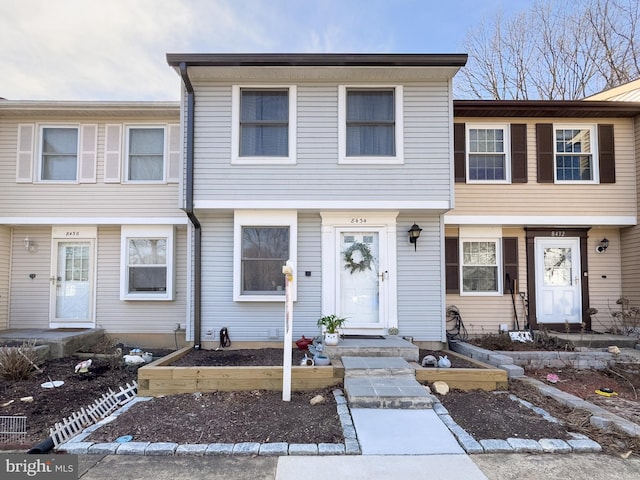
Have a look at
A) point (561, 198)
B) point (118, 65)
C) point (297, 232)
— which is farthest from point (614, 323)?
point (118, 65)

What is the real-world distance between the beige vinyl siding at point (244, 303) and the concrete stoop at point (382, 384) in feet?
5.10

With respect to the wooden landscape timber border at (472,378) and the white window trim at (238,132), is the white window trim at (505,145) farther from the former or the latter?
the wooden landscape timber border at (472,378)

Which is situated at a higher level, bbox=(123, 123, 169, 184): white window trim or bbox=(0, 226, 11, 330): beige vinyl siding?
bbox=(123, 123, 169, 184): white window trim

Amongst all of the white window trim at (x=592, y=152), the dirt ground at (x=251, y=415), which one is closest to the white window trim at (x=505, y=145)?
the white window trim at (x=592, y=152)

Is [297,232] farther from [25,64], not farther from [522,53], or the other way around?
[522,53]

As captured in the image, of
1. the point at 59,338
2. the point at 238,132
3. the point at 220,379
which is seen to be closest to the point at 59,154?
the point at 59,338

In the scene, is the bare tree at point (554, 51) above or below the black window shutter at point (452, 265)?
above

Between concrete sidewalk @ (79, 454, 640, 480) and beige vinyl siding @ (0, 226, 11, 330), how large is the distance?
22.3ft

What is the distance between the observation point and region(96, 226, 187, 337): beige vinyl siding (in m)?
7.98

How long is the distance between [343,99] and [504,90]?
1273 centimetres

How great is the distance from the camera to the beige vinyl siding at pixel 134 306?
7.98m

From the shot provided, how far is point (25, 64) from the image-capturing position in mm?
10531

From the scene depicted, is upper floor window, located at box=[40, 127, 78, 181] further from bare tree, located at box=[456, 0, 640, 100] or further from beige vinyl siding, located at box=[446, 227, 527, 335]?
bare tree, located at box=[456, 0, 640, 100]

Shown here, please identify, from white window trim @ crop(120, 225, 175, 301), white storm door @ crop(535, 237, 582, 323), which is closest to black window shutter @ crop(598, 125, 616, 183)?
white storm door @ crop(535, 237, 582, 323)
